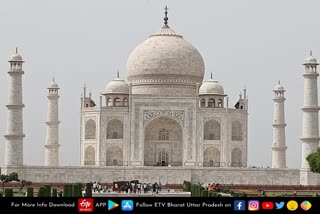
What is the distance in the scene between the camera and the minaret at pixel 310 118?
40656mm

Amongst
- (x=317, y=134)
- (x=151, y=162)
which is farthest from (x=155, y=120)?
(x=317, y=134)

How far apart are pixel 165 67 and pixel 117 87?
281cm

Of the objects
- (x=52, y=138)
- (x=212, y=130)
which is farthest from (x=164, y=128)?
(x=52, y=138)

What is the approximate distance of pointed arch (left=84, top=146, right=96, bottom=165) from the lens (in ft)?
145

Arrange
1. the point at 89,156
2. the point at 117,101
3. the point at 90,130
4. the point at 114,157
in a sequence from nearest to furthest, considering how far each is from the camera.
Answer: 1. the point at 114,157
2. the point at 89,156
3. the point at 90,130
4. the point at 117,101

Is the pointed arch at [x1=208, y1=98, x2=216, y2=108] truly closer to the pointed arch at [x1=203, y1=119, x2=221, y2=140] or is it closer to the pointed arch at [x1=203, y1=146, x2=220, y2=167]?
the pointed arch at [x1=203, y1=119, x2=221, y2=140]

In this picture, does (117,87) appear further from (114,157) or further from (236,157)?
(236,157)

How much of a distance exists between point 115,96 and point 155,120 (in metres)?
2.93

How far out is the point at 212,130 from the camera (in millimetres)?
43969

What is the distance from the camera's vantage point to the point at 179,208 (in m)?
10.2

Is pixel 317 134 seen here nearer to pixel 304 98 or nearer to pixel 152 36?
pixel 304 98

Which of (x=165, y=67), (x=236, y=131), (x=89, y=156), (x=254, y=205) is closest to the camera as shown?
(x=254, y=205)

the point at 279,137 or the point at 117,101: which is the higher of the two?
the point at 117,101

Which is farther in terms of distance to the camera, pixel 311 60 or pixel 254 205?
pixel 311 60
